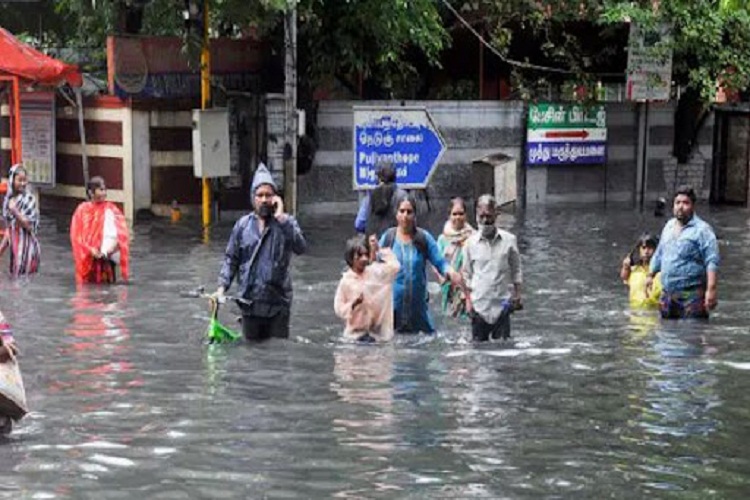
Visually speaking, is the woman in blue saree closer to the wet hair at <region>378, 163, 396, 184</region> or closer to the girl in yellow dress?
the wet hair at <region>378, 163, 396, 184</region>

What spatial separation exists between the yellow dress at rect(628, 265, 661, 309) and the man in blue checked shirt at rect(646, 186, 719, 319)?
0.76 metres

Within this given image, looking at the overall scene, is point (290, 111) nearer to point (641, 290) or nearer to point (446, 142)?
point (446, 142)

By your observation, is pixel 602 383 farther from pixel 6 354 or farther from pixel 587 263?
pixel 587 263

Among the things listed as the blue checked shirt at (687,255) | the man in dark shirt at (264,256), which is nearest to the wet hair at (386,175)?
the man in dark shirt at (264,256)

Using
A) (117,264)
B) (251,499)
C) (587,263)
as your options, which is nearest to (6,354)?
(251,499)

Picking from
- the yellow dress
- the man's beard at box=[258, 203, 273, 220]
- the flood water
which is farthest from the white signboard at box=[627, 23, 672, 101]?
the man's beard at box=[258, 203, 273, 220]

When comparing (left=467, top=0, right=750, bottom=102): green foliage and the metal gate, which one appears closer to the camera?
(left=467, top=0, right=750, bottom=102): green foliage

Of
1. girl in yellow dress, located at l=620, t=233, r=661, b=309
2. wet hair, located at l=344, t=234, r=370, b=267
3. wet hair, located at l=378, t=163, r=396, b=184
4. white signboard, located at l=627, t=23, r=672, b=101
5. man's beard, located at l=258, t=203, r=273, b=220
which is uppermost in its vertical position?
white signboard, located at l=627, t=23, r=672, b=101

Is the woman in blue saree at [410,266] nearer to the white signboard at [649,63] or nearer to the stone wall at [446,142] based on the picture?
the stone wall at [446,142]

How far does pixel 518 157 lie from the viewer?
27031 millimetres

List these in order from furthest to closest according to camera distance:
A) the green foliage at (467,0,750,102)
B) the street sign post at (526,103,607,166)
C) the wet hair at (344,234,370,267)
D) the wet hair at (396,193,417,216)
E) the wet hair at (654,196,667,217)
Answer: the street sign post at (526,103,607,166)
the green foliage at (467,0,750,102)
the wet hair at (654,196,667,217)
the wet hair at (396,193,417,216)
the wet hair at (344,234,370,267)

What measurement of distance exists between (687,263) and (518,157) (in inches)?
540

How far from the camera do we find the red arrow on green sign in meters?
27.2

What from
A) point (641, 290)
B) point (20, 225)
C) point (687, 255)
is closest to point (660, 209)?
point (641, 290)
